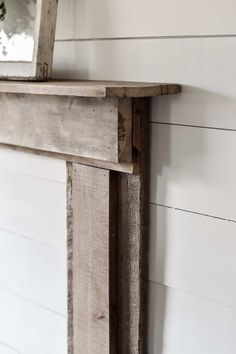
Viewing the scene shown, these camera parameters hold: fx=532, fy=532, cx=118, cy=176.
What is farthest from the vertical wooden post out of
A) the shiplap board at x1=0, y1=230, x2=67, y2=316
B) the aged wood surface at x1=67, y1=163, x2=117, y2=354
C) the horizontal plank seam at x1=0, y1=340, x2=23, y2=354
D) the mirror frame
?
the horizontal plank seam at x1=0, y1=340, x2=23, y2=354

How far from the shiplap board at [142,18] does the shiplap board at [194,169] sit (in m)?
0.19

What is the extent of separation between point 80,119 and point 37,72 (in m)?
0.14

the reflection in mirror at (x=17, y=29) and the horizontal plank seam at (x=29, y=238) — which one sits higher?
the reflection in mirror at (x=17, y=29)

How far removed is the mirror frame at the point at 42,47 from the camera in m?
1.10

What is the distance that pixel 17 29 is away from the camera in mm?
1178

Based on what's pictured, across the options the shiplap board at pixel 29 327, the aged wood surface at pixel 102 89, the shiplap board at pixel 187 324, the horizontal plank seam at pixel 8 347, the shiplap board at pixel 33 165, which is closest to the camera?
the aged wood surface at pixel 102 89

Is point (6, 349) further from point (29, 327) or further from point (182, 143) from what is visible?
point (182, 143)

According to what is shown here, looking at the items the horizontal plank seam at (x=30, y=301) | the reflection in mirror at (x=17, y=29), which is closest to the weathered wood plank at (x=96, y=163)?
the reflection in mirror at (x=17, y=29)

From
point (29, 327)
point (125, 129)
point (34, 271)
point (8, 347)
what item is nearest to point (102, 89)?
point (125, 129)

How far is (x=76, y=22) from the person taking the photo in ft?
3.83

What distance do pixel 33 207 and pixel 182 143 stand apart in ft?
1.58

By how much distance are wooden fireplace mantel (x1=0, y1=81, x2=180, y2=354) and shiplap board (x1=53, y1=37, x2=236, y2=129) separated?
1.5 inches

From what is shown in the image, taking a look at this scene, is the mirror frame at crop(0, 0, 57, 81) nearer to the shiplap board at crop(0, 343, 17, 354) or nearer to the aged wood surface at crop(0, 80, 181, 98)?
the aged wood surface at crop(0, 80, 181, 98)

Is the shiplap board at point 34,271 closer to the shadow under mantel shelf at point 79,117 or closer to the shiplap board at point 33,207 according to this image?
the shiplap board at point 33,207
